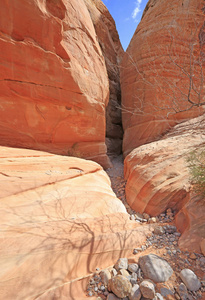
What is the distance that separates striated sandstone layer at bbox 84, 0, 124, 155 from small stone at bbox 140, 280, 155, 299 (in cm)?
787

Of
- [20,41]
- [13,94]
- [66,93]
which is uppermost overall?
[20,41]

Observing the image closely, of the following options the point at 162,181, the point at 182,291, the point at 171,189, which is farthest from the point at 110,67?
the point at 182,291

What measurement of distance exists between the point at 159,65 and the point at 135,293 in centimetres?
902

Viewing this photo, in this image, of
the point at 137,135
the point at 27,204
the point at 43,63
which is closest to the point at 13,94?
the point at 43,63

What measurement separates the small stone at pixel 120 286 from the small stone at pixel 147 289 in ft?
0.39

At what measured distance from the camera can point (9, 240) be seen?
1.44 meters

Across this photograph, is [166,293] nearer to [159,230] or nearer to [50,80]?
[159,230]

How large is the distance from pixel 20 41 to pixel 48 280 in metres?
5.24

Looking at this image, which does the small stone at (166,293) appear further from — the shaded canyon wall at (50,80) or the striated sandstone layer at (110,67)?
the striated sandstone layer at (110,67)

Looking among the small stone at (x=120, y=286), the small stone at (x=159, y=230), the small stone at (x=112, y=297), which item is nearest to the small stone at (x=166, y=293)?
the small stone at (x=120, y=286)

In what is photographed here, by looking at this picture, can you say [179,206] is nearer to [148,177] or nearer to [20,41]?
[148,177]

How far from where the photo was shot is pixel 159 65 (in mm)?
7398

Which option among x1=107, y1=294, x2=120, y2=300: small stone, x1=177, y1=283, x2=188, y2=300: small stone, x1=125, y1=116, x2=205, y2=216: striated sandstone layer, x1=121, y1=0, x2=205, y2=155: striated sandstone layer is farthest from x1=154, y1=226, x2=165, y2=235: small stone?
x1=121, y1=0, x2=205, y2=155: striated sandstone layer

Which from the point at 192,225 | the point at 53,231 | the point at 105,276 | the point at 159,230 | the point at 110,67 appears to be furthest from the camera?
the point at 110,67
